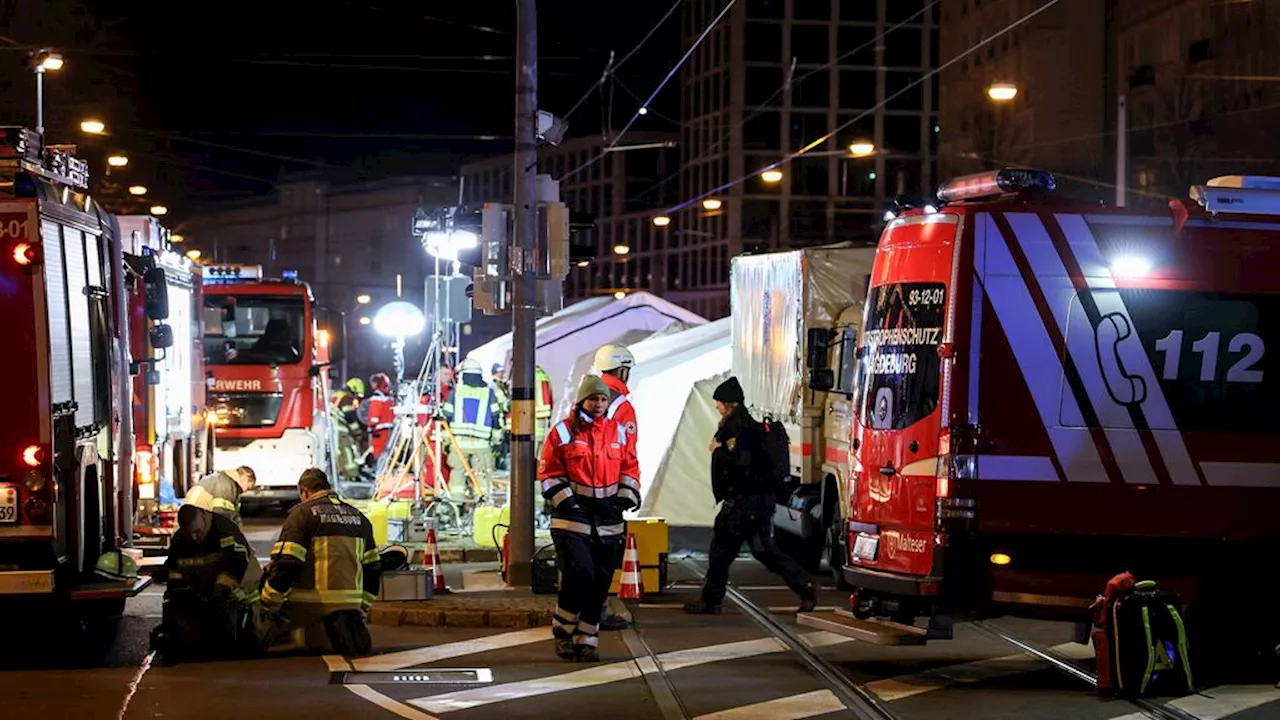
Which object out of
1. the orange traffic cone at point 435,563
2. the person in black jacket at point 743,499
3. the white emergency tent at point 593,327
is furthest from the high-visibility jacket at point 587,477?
the white emergency tent at point 593,327

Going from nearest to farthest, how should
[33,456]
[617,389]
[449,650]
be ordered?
[33,456], [449,650], [617,389]

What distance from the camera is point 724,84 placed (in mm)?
93062

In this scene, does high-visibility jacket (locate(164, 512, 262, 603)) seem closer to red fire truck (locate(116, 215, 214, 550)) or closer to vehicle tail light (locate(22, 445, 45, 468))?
vehicle tail light (locate(22, 445, 45, 468))

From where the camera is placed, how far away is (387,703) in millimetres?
10977

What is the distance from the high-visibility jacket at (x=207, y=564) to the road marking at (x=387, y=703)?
1.54m

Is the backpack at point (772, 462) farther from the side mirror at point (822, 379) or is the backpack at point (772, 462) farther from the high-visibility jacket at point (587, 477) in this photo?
the high-visibility jacket at point (587, 477)

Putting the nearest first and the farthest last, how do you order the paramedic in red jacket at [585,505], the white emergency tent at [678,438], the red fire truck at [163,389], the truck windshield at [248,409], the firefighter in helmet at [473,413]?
the paramedic in red jacket at [585,505] → the red fire truck at [163,389] → the white emergency tent at [678,438] → the firefighter in helmet at [473,413] → the truck windshield at [248,409]

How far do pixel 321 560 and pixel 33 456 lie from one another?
75.6 inches

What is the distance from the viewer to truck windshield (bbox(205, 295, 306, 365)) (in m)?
27.2

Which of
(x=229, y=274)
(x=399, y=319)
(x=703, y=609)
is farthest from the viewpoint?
(x=229, y=274)

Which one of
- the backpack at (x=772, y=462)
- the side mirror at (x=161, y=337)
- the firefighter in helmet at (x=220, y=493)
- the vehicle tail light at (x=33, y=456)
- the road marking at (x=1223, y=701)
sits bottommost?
the road marking at (x=1223, y=701)

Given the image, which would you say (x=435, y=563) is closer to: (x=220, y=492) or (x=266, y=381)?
(x=220, y=492)

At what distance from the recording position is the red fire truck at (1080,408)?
11328mm

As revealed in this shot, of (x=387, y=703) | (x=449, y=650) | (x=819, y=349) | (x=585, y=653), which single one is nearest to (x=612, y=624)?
(x=449, y=650)
